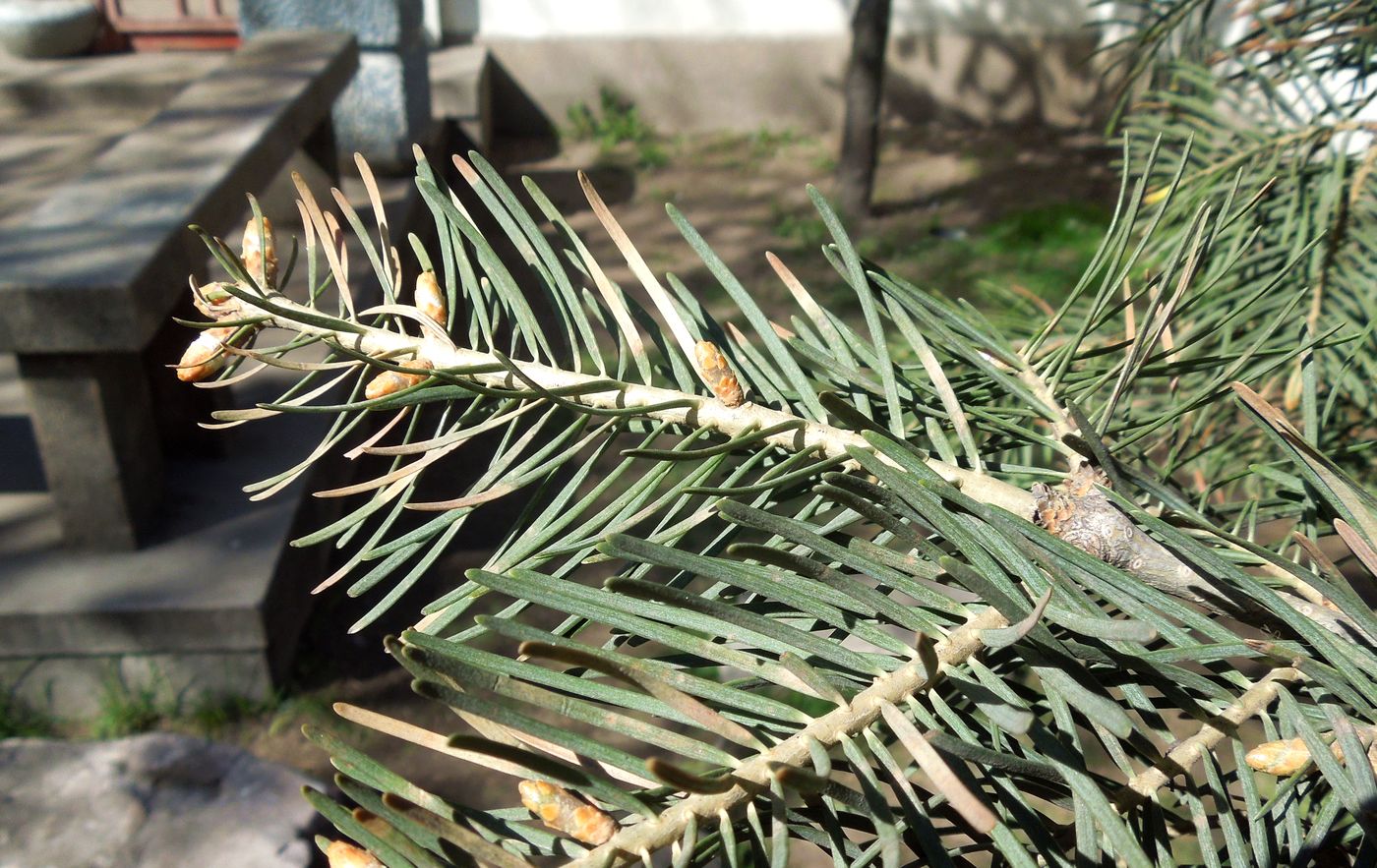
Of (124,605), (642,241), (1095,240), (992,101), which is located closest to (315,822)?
(124,605)

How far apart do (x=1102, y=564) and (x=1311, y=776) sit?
0.31ft

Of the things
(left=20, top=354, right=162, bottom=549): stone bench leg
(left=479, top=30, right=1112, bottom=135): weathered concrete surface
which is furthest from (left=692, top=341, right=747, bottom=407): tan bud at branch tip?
(left=479, top=30, right=1112, bottom=135): weathered concrete surface

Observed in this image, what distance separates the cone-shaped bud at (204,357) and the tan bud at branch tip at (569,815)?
0.19 metres

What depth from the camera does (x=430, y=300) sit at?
367mm

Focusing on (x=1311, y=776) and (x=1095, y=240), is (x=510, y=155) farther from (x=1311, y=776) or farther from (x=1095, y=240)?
(x=1311, y=776)

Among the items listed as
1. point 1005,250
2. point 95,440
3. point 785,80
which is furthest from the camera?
point 785,80

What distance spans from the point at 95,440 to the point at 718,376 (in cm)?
152

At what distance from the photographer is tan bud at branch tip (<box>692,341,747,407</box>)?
0.33 metres

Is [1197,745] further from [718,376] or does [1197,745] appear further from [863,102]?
[863,102]

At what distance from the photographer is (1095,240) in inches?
143

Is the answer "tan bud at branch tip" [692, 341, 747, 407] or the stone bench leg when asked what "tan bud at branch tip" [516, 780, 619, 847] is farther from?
the stone bench leg

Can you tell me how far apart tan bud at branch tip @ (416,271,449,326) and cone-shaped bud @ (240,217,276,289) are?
0.17 feet

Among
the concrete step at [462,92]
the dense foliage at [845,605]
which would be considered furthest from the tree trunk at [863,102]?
the dense foliage at [845,605]

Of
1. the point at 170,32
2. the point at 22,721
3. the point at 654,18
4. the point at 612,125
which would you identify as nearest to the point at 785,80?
the point at 654,18
